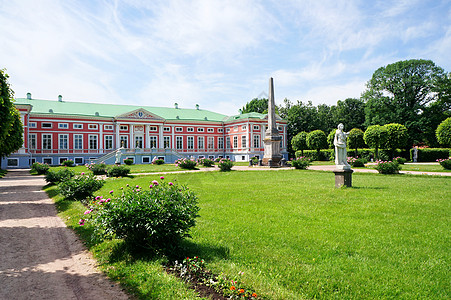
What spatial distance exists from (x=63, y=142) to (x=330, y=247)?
41.8 meters

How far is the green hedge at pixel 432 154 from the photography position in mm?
33781

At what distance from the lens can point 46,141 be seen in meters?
37.5

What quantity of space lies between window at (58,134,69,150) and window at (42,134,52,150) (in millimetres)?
1174

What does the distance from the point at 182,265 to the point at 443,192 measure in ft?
32.1

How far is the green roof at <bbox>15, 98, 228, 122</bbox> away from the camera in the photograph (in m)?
38.3

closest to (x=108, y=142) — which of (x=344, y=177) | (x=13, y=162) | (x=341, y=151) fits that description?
(x=13, y=162)

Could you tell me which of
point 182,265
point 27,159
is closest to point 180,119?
point 27,159

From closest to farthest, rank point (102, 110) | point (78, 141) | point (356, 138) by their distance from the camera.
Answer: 1. point (356, 138)
2. point (78, 141)
3. point (102, 110)

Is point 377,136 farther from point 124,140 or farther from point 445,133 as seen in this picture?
point 124,140

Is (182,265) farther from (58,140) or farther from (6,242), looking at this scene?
(58,140)

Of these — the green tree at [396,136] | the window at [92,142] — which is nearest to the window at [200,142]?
the window at [92,142]

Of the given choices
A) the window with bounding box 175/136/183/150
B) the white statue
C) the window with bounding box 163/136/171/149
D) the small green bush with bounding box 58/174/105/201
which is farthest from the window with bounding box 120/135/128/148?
the white statue

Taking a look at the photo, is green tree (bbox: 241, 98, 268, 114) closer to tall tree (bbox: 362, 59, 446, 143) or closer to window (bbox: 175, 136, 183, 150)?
window (bbox: 175, 136, 183, 150)

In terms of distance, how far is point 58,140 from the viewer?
38.1m
